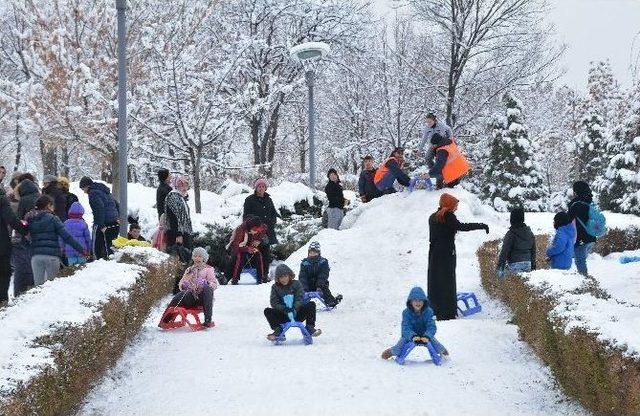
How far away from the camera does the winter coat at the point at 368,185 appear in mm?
18891

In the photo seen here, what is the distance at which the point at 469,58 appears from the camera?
2638 cm

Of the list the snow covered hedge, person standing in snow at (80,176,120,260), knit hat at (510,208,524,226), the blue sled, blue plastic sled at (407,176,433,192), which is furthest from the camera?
blue plastic sled at (407,176,433,192)

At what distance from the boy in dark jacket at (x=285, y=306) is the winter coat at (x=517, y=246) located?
3.10m

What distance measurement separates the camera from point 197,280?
10383mm

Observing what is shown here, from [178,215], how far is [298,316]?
469cm

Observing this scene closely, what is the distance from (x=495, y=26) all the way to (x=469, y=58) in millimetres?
1360

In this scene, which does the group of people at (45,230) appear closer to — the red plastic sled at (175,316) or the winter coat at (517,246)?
the red plastic sled at (175,316)

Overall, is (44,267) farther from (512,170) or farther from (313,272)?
(512,170)

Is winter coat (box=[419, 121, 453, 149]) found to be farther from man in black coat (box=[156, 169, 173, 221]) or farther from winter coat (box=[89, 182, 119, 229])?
winter coat (box=[89, 182, 119, 229])

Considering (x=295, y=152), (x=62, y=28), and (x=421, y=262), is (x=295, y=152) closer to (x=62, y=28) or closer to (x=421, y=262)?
(x=62, y=28)

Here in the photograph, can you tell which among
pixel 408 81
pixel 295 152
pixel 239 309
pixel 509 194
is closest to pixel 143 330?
pixel 239 309

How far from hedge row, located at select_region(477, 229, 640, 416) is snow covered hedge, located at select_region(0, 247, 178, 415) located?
3.68 meters

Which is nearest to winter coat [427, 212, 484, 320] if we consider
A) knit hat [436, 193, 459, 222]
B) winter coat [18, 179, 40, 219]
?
knit hat [436, 193, 459, 222]

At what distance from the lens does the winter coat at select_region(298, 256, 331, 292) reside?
467 inches
